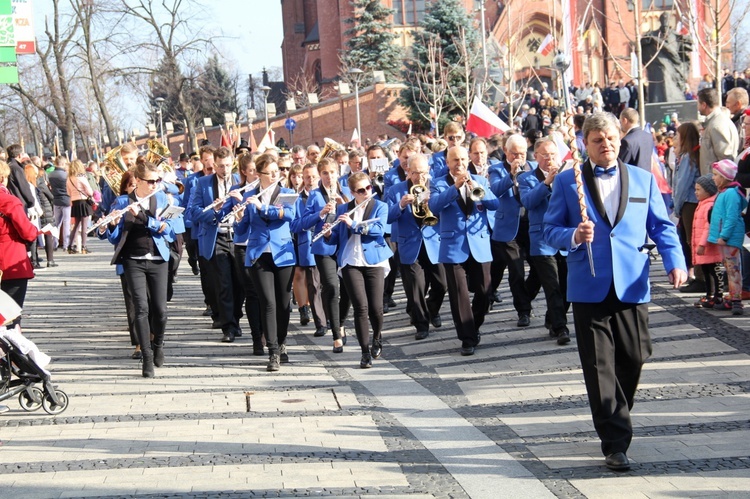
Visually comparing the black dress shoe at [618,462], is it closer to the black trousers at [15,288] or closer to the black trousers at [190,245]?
the black trousers at [15,288]

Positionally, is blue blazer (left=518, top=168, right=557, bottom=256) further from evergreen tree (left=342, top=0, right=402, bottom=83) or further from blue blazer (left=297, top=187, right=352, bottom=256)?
evergreen tree (left=342, top=0, right=402, bottom=83)

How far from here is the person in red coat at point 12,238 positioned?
990cm


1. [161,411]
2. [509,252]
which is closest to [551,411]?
[161,411]

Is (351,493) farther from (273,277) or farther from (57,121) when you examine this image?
(57,121)

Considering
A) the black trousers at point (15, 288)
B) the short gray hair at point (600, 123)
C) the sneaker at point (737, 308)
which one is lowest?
the sneaker at point (737, 308)

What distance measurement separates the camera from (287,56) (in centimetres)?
8994

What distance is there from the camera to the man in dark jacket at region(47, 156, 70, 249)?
79.1 feet

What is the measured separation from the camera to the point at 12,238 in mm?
9992

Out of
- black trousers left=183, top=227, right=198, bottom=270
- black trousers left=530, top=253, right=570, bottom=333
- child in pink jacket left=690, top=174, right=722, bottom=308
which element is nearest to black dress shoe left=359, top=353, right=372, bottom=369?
black trousers left=530, top=253, right=570, bottom=333

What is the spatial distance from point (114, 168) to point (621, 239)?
8.51 metres

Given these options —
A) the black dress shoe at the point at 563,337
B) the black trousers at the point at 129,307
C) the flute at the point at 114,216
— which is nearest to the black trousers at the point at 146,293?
the flute at the point at 114,216

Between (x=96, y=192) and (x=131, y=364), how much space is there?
58.7 ft

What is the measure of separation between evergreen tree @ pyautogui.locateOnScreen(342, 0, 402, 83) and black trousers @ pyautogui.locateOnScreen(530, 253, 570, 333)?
51.1 metres

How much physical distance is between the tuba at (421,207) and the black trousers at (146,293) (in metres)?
2.54
